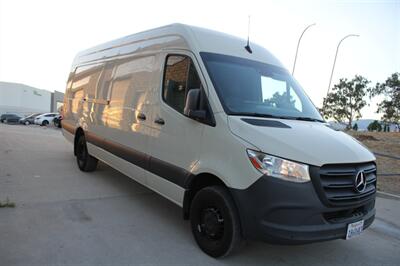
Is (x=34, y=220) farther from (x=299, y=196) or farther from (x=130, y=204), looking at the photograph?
(x=299, y=196)

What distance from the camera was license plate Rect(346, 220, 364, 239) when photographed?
11.2ft

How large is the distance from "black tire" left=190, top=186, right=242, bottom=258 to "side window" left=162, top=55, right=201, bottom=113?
1.15 m

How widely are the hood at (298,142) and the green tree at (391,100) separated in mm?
31834

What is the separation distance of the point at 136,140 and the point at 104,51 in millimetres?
2823

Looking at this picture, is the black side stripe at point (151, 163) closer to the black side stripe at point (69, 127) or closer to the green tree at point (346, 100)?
the black side stripe at point (69, 127)

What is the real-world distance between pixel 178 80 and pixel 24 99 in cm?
8451

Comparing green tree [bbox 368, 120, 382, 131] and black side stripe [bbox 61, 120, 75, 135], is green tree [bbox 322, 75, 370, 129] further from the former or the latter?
black side stripe [bbox 61, 120, 75, 135]

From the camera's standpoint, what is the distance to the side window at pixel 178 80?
4.14 metres

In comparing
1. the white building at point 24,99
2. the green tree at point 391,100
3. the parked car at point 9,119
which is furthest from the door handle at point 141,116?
the white building at point 24,99

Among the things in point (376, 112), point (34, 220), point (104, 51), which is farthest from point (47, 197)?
point (376, 112)

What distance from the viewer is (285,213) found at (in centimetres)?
316

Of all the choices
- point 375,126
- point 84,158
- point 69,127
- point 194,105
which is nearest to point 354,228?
point 194,105

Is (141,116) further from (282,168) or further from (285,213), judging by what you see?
(285,213)

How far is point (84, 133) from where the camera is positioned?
7.52m
